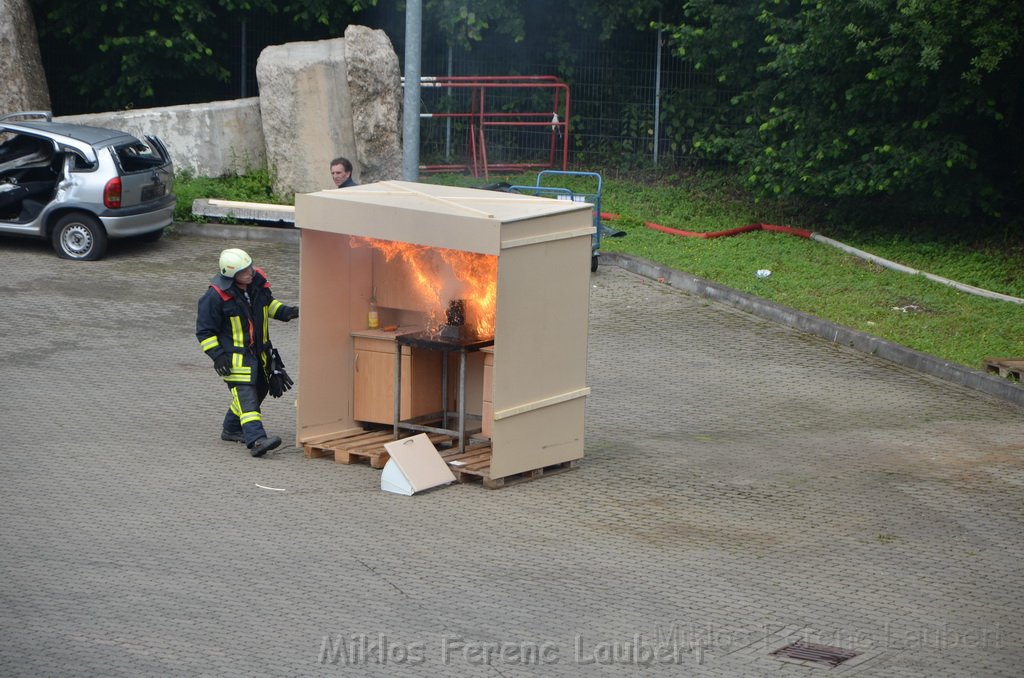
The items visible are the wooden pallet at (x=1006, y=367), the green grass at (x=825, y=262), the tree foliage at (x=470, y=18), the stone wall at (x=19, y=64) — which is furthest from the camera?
the tree foliage at (x=470, y=18)

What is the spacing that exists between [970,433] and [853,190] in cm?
753

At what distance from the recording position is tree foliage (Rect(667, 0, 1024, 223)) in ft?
53.7

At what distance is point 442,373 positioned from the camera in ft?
35.2

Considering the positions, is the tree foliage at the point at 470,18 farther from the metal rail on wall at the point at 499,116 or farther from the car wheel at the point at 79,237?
the car wheel at the point at 79,237

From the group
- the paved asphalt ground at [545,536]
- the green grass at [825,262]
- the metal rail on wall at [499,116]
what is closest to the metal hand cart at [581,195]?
the green grass at [825,262]

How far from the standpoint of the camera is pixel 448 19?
23.3 meters

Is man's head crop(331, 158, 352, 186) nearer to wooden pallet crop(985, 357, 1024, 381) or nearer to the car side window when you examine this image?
the car side window

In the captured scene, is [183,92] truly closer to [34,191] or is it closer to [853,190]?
[34,191]

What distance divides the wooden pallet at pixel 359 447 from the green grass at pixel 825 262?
19.6ft

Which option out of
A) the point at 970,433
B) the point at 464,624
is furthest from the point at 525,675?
the point at 970,433

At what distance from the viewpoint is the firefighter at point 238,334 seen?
32.9ft

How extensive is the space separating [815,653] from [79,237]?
11969 millimetres

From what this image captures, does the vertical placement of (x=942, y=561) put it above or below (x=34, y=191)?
below

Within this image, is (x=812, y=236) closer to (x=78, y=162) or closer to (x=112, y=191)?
(x=112, y=191)
